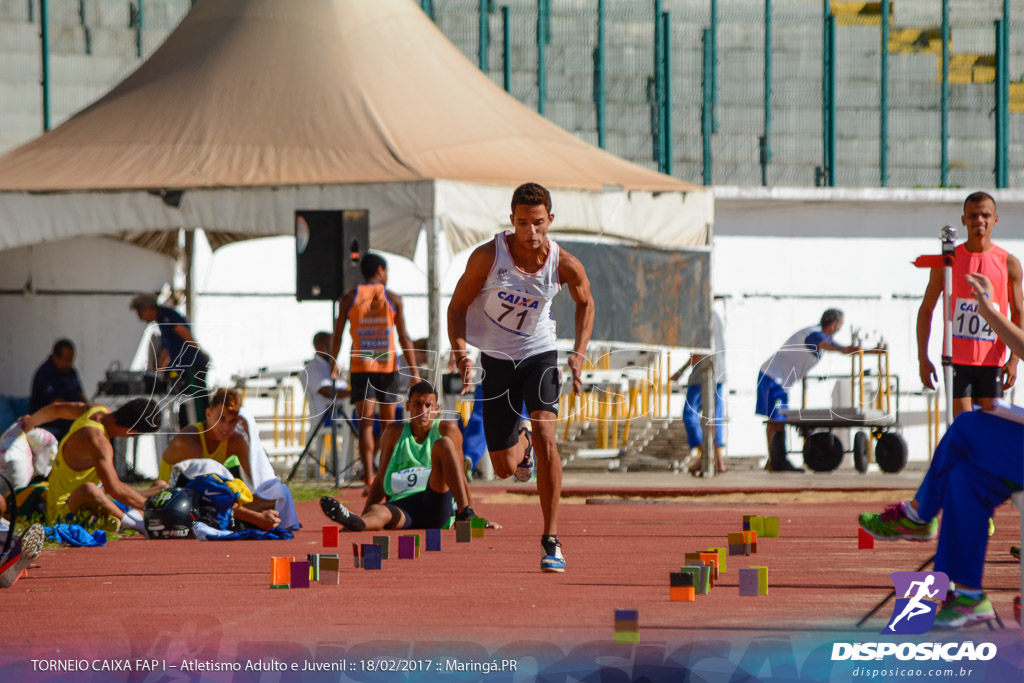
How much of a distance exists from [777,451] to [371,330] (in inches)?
203

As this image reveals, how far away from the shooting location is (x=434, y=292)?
13.6m

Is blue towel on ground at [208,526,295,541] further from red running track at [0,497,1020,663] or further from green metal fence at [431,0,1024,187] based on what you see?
green metal fence at [431,0,1024,187]

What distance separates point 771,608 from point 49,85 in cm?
1562

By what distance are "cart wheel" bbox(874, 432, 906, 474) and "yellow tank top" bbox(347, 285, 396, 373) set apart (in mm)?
5316

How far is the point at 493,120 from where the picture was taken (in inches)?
593

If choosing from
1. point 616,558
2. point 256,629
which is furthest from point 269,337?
point 256,629

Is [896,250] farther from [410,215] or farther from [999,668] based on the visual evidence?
[999,668]

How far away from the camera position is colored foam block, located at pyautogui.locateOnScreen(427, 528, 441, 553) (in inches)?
358

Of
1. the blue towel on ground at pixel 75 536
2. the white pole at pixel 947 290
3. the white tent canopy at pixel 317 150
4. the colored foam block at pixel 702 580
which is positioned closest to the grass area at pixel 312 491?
the white tent canopy at pixel 317 150

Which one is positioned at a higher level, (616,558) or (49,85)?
(49,85)

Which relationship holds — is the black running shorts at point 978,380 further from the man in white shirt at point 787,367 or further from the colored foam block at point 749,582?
the man in white shirt at point 787,367

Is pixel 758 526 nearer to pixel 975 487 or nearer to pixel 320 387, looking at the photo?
pixel 975 487

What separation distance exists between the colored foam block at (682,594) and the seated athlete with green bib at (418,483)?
3745 millimetres

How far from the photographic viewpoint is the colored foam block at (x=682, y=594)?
653cm
